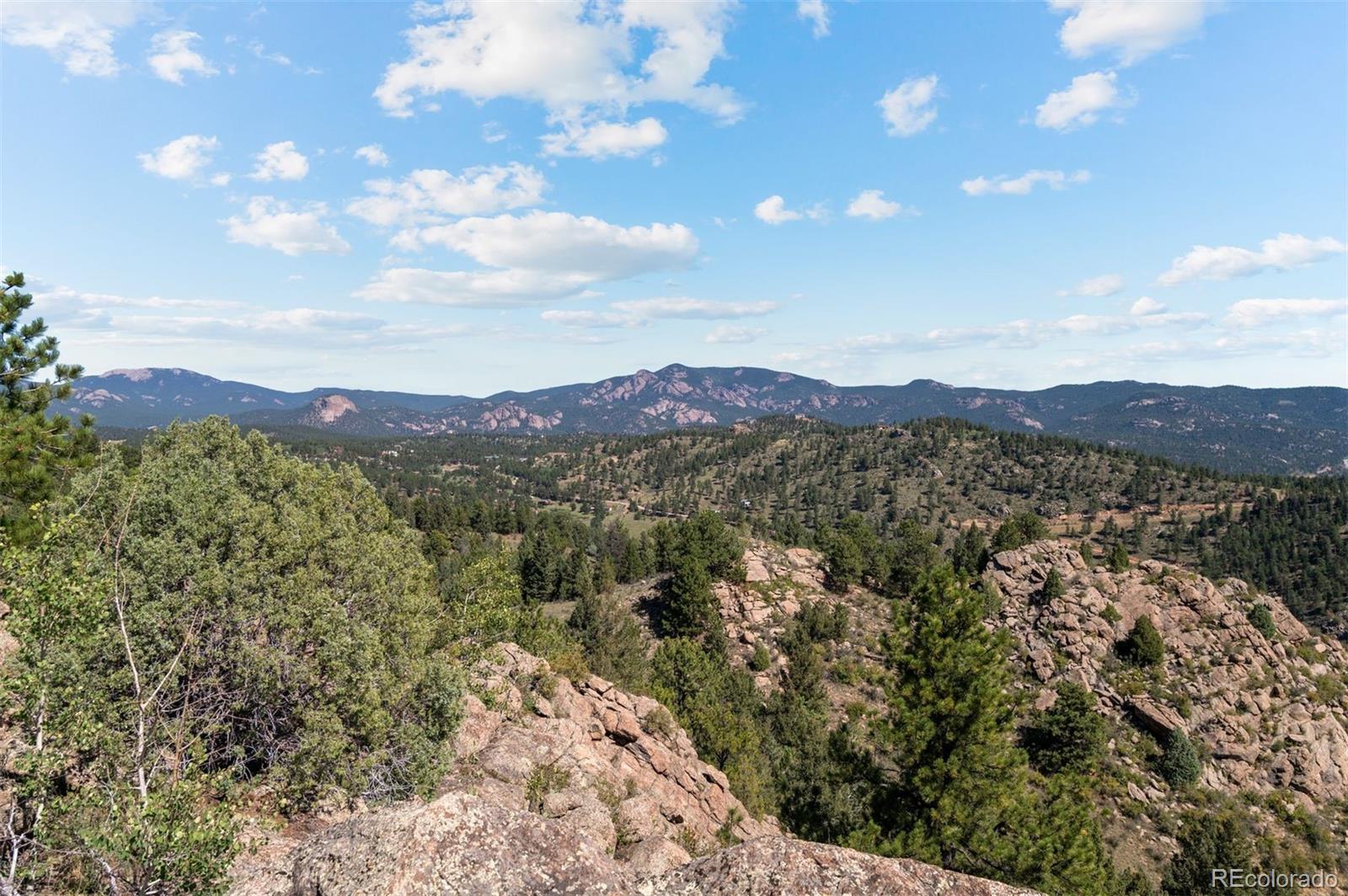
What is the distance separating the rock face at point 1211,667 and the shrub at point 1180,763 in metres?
1.53

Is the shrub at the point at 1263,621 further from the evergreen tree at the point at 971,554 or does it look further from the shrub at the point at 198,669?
the shrub at the point at 198,669

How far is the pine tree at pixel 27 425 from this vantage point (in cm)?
→ 2164

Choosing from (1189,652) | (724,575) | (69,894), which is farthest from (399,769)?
(1189,652)

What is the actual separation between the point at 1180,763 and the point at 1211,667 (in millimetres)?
11738

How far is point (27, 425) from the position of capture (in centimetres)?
2217

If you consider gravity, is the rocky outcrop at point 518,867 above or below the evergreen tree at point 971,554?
above

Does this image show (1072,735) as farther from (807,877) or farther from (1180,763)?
(807,877)

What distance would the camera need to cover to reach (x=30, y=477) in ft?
73.2

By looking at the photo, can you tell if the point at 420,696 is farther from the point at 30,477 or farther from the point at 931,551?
the point at 931,551

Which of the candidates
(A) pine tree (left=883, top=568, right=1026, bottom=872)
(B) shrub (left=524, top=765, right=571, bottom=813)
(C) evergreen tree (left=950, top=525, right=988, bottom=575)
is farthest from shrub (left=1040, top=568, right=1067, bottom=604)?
(B) shrub (left=524, top=765, right=571, bottom=813)

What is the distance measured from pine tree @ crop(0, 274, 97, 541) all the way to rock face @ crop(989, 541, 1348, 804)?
68.3 metres

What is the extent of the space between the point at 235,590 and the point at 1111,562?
80586mm

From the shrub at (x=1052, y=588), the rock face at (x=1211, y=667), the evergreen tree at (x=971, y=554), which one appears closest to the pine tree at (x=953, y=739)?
the rock face at (x=1211, y=667)

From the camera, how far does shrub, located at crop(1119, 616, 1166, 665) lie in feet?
173
